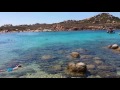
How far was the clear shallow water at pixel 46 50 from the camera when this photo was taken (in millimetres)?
9094

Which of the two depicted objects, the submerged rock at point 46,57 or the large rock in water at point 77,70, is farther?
the submerged rock at point 46,57

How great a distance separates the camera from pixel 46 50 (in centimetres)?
1101

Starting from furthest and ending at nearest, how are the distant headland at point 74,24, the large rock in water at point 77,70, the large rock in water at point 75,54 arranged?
the large rock in water at point 75,54 → the distant headland at point 74,24 → the large rock in water at point 77,70

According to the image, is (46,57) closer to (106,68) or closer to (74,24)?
(74,24)

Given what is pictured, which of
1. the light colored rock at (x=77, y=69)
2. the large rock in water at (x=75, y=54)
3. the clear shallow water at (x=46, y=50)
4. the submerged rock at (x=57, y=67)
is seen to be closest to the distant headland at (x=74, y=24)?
the clear shallow water at (x=46, y=50)

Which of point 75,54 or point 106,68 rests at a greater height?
point 75,54

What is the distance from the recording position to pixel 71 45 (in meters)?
11.7

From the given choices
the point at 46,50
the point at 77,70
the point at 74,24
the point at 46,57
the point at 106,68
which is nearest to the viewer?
the point at 77,70

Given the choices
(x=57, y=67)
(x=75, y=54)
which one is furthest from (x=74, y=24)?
(x=57, y=67)

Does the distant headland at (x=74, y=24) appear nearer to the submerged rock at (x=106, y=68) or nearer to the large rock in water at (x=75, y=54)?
the large rock in water at (x=75, y=54)
